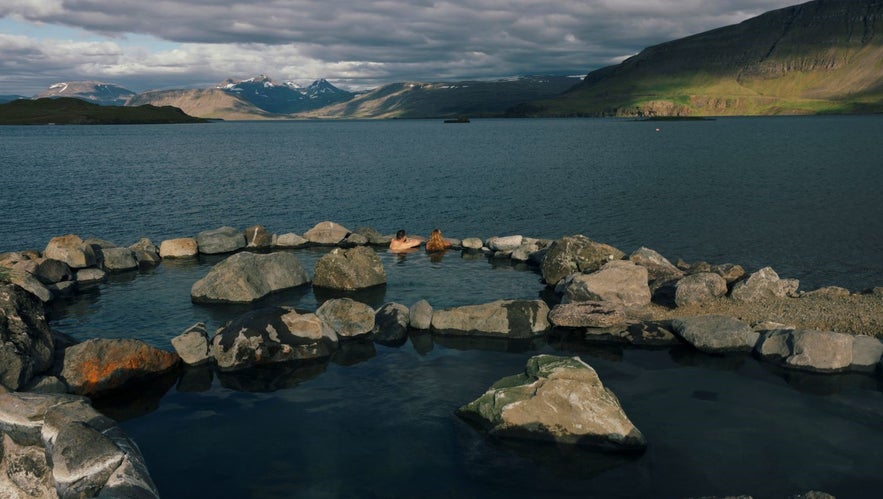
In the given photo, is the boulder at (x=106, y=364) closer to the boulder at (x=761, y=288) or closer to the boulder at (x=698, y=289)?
the boulder at (x=698, y=289)

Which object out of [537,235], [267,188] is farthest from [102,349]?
[267,188]

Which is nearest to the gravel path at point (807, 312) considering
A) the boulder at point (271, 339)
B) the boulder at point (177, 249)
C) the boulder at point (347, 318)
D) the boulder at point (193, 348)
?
the boulder at point (347, 318)

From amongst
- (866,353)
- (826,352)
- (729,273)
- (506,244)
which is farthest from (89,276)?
(866,353)

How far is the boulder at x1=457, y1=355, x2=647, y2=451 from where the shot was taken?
1667cm

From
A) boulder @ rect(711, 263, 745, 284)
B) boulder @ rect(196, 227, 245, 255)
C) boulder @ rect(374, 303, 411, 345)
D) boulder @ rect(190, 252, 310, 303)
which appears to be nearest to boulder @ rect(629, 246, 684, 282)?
boulder @ rect(711, 263, 745, 284)

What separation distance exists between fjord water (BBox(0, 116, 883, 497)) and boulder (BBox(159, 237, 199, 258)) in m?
1.54

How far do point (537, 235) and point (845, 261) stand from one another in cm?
2133

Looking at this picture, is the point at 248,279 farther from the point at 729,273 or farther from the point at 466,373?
the point at 729,273

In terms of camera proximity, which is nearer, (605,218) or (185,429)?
(185,429)

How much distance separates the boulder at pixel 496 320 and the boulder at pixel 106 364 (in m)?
11.5

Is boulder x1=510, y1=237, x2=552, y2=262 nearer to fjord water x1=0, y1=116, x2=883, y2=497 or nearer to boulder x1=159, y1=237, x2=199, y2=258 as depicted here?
fjord water x1=0, y1=116, x2=883, y2=497

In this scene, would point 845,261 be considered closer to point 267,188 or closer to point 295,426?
point 295,426

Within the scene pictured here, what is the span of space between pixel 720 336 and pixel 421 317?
12.4 meters

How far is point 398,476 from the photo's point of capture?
15.4 m
